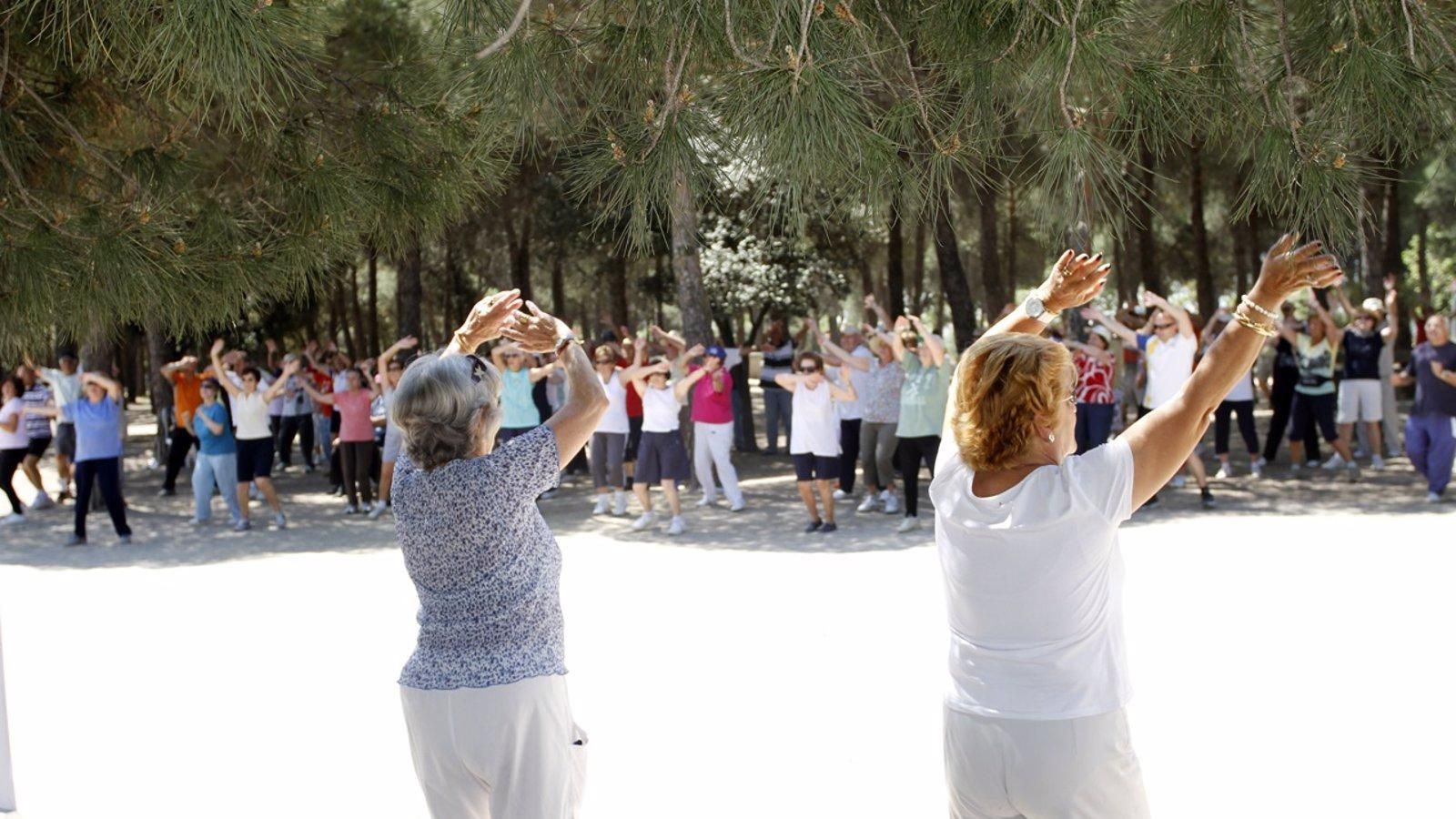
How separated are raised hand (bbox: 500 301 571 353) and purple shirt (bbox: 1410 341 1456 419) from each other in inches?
392

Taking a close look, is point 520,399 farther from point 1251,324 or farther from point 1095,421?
point 1251,324

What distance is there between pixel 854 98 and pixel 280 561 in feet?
30.1

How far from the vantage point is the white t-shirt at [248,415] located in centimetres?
1333

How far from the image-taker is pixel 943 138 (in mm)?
3338

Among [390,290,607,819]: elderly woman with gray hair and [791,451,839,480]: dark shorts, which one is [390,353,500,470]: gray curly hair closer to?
[390,290,607,819]: elderly woman with gray hair

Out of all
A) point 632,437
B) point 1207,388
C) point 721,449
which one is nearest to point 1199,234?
point 632,437

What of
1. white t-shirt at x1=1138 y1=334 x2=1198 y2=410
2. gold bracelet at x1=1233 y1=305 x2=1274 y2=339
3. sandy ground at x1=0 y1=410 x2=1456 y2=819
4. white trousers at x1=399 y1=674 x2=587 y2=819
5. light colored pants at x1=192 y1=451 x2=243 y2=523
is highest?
white t-shirt at x1=1138 y1=334 x2=1198 y2=410

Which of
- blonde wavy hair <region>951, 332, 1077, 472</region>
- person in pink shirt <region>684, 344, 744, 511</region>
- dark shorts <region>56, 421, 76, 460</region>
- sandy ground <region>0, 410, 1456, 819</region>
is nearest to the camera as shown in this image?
blonde wavy hair <region>951, 332, 1077, 472</region>

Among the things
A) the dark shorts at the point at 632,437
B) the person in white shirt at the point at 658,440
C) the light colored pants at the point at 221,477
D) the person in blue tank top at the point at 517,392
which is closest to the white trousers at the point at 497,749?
the person in white shirt at the point at 658,440

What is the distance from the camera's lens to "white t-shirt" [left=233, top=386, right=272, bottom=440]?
43.7 ft

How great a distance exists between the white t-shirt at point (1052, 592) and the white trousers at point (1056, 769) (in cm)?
3

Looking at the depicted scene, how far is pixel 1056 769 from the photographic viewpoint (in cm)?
259

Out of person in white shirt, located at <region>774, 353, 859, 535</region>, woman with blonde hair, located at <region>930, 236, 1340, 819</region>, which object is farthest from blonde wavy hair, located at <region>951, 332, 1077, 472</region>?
person in white shirt, located at <region>774, 353, 859, 535</region>

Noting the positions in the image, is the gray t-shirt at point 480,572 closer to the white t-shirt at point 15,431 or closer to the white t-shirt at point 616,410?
the white t-shirt at point 616,410
